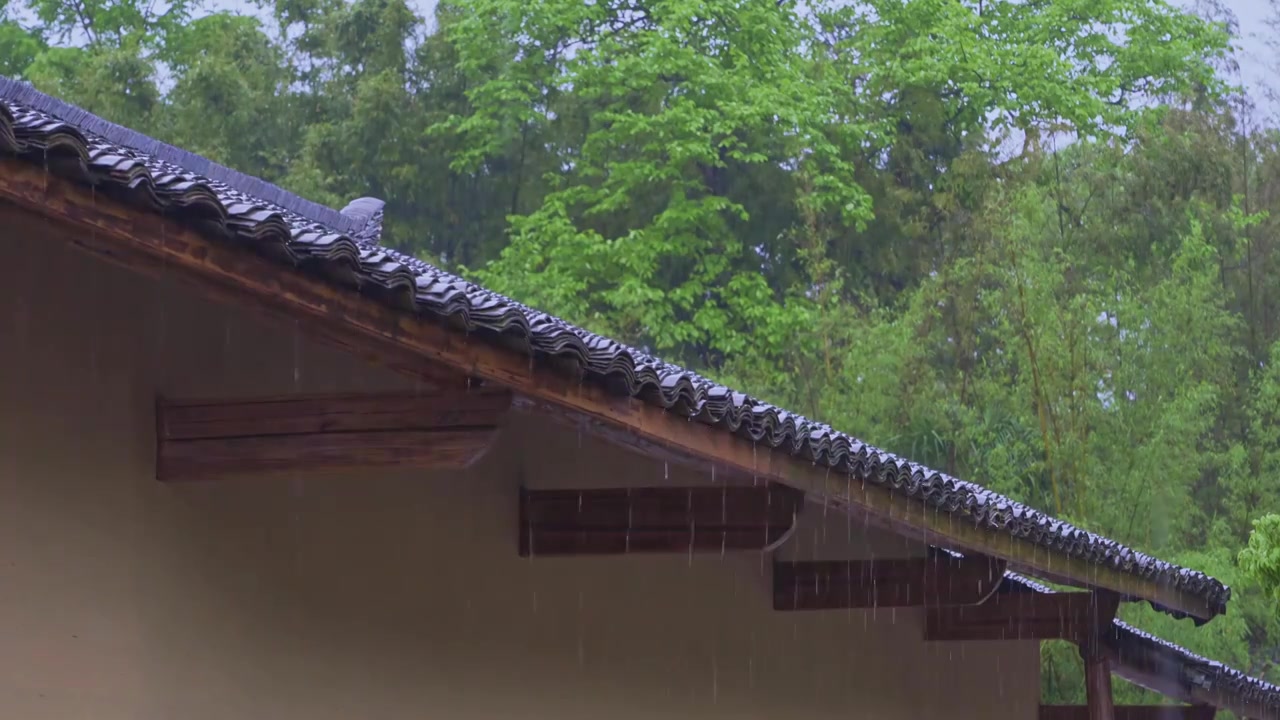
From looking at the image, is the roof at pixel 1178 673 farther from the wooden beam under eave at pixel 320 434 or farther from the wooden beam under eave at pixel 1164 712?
the wooden beam under eave at pixel 320 434

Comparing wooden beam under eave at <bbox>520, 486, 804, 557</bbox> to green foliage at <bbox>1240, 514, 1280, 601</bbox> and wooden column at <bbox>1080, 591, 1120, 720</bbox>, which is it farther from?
wooden column at <bbox>1080, 591, 1120, 720</bbox>

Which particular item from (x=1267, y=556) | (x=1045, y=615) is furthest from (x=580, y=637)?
(x=1045, y=615)

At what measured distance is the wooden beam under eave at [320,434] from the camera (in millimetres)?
3492

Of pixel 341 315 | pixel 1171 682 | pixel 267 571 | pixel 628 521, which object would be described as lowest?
pixel 1171 682

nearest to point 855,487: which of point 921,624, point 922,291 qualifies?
point 921,624

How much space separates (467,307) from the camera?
3055mm

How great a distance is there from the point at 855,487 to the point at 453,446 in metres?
1.21

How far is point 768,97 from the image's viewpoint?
17922mm

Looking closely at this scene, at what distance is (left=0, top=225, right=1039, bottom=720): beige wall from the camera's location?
3441 mm

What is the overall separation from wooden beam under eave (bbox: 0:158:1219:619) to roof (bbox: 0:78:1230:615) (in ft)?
0.10

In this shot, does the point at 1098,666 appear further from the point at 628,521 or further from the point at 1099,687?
the point at 628,521

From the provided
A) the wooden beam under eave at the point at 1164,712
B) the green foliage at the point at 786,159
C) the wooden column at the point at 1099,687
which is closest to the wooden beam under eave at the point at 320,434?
the wooden column at the point at 1099,687

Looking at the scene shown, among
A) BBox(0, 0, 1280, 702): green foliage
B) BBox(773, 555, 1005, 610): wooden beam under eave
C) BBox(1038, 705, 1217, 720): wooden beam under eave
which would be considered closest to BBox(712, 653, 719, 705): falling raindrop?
BBox(773, 555, 1005, 610): wooden beam under eave

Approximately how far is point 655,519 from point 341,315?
1.77 meters
